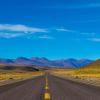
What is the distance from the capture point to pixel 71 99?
15.7 metres

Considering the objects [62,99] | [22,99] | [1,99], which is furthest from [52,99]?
[1,99]

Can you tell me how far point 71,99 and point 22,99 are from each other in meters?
2.46

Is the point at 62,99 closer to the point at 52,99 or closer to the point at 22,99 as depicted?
the point at 52,99

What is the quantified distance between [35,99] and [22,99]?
66 cm

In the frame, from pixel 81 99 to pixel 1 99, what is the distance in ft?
13.2

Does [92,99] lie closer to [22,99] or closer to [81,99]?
[81,99]

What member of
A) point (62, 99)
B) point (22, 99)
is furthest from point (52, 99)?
point (22, 99)

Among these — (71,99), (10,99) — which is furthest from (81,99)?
(10,99)

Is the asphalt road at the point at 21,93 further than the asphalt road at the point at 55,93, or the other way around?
the asphalt road at the point at 21,93

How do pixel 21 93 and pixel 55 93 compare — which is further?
pixel 21 93

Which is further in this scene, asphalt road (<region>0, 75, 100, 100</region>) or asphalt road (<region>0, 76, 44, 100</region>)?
asphalt road (<region>0, 76, 44, 100</region>)

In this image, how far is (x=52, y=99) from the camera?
15570 millimetres

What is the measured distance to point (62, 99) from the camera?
15688 mm

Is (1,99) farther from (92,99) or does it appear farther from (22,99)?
(92,99)
